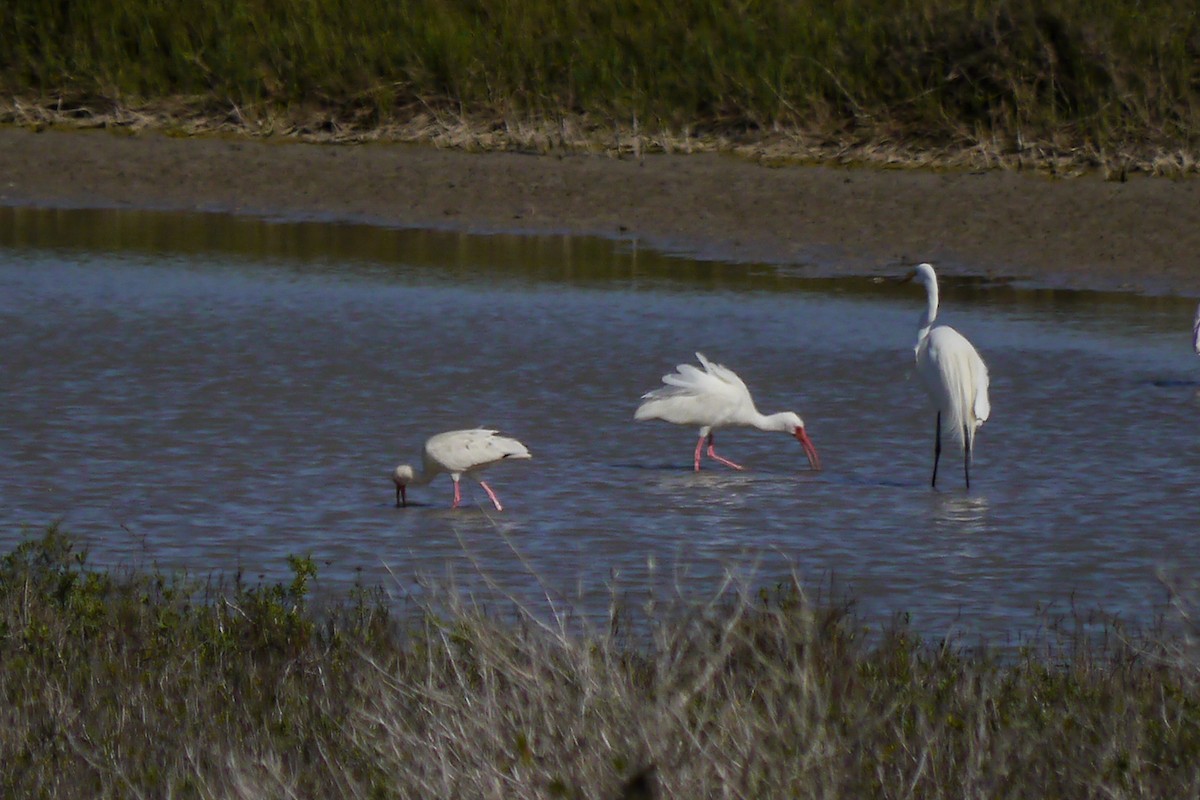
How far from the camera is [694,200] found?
720 inches

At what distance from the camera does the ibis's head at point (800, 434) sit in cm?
1009

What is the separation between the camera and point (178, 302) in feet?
49.2

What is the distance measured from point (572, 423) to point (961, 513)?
8.12ft

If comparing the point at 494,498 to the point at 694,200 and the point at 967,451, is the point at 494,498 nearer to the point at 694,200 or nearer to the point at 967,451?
the point at 967,451

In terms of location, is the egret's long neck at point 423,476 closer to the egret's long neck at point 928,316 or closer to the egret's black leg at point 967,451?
the egret's black leg at point 967,451

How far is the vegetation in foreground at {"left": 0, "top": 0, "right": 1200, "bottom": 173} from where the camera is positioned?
64.0ft

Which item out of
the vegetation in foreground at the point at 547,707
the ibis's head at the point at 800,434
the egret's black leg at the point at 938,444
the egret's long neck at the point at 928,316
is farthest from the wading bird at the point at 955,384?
the vegetation in foreground at the point at 547,707

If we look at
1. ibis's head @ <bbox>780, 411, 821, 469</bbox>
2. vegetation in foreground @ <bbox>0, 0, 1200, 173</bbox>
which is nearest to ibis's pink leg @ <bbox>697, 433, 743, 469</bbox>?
ibis's head @ <bbox>780, 411, 821, 469</bbox>

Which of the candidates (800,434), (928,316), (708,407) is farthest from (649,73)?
(800,434)

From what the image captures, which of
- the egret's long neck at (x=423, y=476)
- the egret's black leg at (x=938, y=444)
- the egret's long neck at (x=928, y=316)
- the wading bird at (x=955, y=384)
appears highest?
the egret's long neck at (x=928, y=316)

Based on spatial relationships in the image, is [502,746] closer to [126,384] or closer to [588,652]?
[588,652]

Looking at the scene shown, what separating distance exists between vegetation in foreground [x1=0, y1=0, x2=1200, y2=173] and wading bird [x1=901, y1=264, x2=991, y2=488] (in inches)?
332

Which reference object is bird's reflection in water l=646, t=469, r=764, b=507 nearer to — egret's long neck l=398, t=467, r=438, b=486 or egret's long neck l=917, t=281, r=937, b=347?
egret's long neck l=398, t=467, r=438, b=486

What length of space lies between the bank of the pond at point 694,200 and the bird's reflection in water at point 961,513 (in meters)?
6.10
